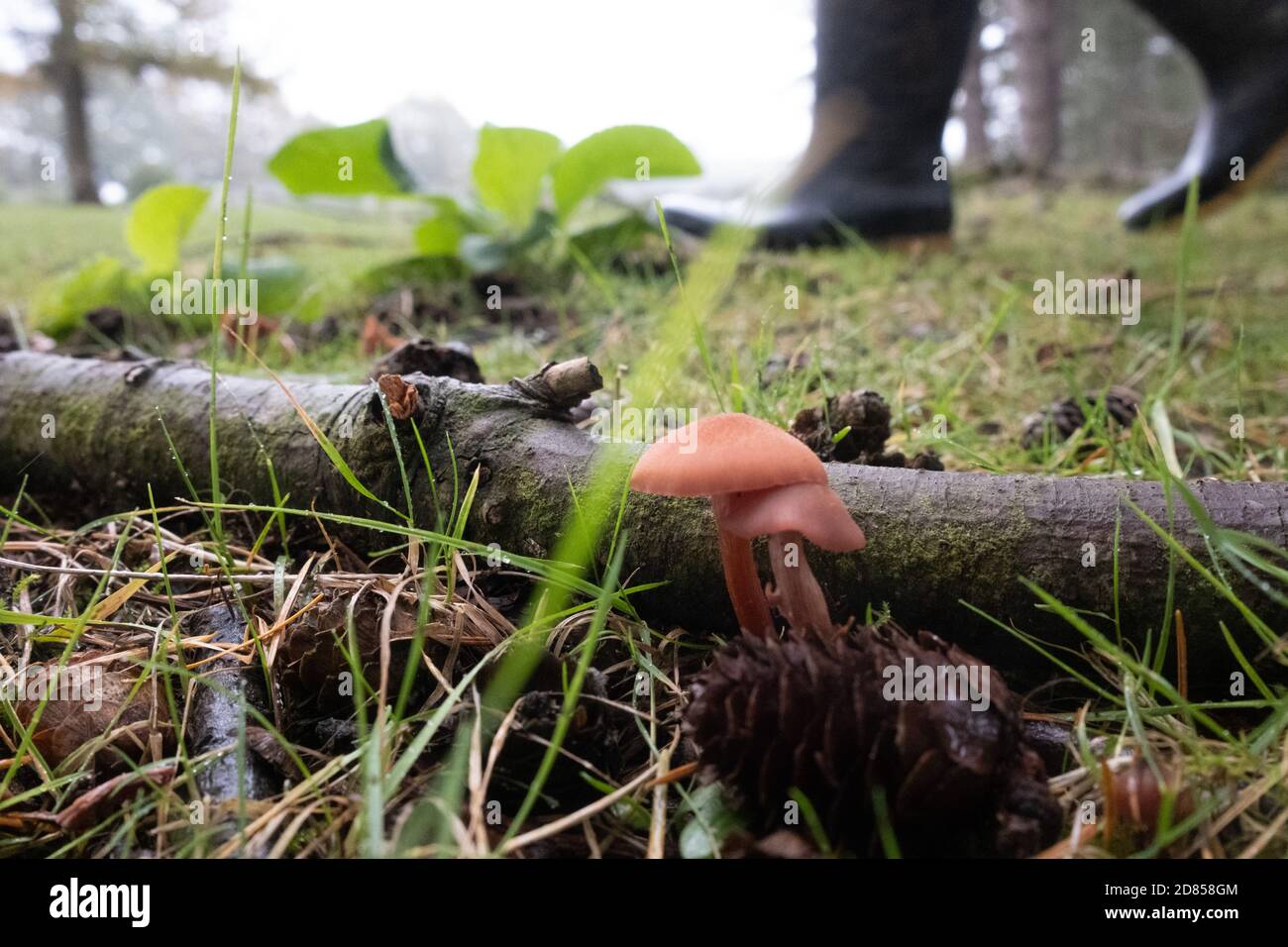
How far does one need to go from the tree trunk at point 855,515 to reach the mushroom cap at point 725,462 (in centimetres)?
22

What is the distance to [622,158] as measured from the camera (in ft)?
9.71

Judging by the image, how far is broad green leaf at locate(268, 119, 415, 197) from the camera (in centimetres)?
283

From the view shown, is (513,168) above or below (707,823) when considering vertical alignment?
above

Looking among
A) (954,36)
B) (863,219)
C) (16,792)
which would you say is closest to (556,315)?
(863,219)

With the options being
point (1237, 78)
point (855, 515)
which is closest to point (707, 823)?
point (855, 515)

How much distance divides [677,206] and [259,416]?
2.95m

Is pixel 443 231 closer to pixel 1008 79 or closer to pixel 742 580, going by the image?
pixel 742 580

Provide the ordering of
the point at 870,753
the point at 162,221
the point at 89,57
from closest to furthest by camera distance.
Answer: the point at 870,753 < the point at 162,221 < the point at 89,57

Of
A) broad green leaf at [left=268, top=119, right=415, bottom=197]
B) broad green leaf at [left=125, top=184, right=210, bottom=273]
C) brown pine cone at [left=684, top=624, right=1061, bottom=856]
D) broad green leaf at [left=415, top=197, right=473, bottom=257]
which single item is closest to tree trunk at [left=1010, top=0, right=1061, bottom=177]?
broad green leaf at [left=415, top=197, right=473, bottom=257]

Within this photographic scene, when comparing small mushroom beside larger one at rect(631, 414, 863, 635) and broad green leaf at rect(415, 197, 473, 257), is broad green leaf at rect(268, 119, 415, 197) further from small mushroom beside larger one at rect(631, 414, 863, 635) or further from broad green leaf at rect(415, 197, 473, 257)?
small mushroom beside larger one at rect(631, 414, 863, 635)

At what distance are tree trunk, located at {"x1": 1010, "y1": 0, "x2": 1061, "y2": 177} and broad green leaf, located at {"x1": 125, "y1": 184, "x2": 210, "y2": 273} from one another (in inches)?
477

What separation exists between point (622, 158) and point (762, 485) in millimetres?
2358

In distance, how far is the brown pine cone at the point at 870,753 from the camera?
78cm

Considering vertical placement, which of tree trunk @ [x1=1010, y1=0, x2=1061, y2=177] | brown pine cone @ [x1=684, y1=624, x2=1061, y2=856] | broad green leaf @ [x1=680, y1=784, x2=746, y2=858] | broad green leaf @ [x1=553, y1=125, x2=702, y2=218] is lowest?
broad green leaf @ [x1=680, y1=784, x2=746, y2=858]
